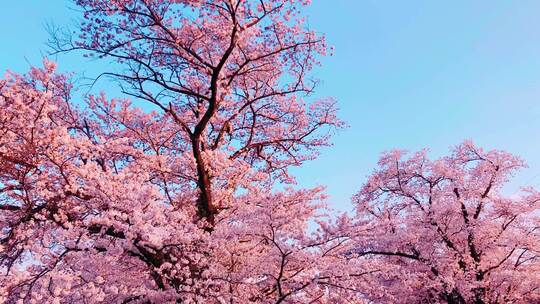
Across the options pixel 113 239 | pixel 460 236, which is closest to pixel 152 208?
pixel 113 239

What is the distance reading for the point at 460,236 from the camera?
14719 millimetres

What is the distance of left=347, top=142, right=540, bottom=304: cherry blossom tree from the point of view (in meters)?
13.7

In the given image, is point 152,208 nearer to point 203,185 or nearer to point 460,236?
point 203,185

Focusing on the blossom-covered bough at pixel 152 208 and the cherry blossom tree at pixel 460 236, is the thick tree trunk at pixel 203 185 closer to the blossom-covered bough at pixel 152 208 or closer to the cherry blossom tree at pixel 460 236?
the blossom-covered bough at pixel 152 208

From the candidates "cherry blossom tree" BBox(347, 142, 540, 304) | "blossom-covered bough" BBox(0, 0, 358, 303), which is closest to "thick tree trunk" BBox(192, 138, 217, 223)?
"blossom-covered bough" BBox(0, 0, 358, 303)

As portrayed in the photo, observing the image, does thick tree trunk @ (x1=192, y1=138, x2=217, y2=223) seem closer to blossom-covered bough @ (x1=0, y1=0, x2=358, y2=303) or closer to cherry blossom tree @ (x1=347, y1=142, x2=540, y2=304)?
blossom-covered bough @ (x1=0, y1=0, x2=358, y2=303)

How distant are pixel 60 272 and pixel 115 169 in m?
6.58

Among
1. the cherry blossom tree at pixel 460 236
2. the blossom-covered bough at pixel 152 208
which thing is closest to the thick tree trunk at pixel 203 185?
the blossom-covered bough at pixel 152 208

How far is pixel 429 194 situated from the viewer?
1558 cm

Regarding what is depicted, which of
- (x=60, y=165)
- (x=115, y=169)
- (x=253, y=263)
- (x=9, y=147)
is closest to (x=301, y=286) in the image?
(x=253, y=263)

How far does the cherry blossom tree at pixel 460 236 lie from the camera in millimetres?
13695

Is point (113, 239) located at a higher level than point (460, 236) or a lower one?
lower

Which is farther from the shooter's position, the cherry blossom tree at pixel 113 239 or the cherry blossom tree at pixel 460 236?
the cherry blossom tree at pixel 460 236

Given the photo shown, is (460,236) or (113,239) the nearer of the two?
(113,239)
